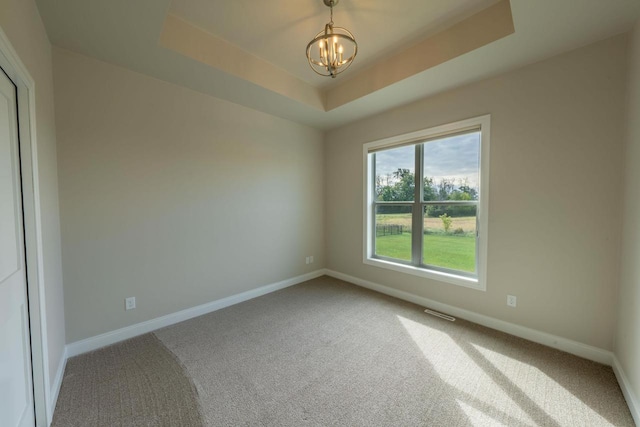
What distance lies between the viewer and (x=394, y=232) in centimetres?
355

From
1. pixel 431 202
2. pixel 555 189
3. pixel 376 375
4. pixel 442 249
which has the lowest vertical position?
pixel 376 375

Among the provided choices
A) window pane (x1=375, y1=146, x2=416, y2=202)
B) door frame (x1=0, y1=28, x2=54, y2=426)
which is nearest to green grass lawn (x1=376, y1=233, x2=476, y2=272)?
window pane (x1=375, y1=146, x2=416, y2=202)

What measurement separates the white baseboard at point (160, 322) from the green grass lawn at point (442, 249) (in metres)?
1.73

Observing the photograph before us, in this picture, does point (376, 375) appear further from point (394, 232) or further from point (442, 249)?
point (394, 232)

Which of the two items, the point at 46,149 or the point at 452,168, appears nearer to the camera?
the point at 46,149

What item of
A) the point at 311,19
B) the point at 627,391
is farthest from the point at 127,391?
the point at 627,391

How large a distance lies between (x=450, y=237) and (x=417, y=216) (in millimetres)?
483

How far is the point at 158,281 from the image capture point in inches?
101

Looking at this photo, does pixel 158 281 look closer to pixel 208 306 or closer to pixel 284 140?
pixel 208 306

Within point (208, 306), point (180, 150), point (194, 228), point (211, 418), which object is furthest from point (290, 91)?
point (211, 418)

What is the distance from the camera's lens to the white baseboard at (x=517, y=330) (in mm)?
2010

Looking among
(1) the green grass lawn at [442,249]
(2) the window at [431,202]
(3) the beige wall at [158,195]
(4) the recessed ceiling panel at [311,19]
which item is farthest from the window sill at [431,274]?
(4) the recessed ceiling panel at [311,19]

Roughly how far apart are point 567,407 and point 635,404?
14.1 inches

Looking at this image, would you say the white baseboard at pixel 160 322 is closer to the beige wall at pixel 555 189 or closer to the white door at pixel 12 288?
the white door at pixel 12 288
